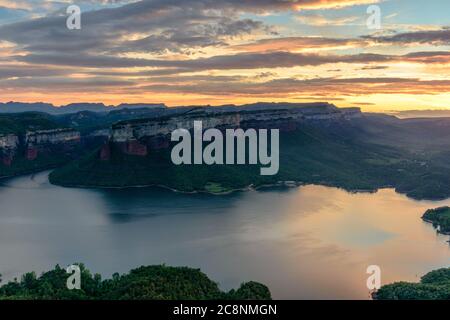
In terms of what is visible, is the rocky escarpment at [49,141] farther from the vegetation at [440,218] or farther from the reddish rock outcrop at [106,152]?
the vegetation at [440,218]

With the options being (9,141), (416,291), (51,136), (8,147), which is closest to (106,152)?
(8,147)

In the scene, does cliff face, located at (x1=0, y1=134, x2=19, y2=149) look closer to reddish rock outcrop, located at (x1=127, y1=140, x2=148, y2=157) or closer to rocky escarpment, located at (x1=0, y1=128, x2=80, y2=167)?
rocky escarpment, located at (x1=0, y1=128, x2=80, y2=167)

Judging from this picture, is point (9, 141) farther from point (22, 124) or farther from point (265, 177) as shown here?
point (265, 177)

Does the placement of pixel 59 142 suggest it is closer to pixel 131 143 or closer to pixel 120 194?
pixel 131 143

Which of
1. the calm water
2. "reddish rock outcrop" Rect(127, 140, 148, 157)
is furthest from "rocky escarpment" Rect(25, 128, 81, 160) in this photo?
the calm water

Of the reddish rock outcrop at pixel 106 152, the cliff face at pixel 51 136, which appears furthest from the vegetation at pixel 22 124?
the reddish rock outcrop at pixel 106 152
